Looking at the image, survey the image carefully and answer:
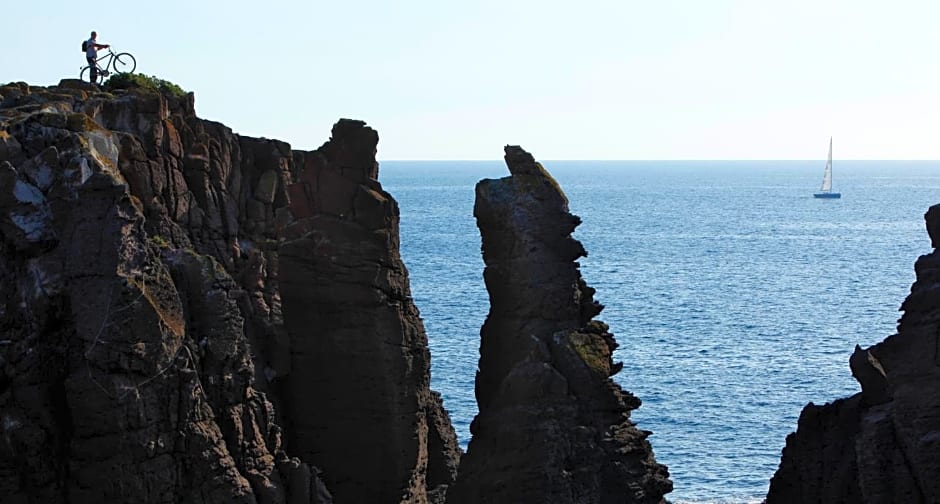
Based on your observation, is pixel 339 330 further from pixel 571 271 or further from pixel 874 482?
pixel 874 482

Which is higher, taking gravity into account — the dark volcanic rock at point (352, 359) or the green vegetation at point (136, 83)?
the green vegetation at point (136, 83)

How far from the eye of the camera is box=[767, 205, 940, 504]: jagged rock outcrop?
125 ft

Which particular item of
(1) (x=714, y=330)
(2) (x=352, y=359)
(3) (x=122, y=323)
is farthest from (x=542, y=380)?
(1) (x=714, y=330)

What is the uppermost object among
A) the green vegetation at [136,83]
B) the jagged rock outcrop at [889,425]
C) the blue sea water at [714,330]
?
the green vegetation at [136,83]

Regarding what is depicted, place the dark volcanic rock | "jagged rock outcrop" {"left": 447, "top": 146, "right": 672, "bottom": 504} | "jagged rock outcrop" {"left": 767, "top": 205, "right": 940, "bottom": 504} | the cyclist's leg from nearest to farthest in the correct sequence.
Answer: "jagged rock outcrop" {"left": 767, "top": 205, "right": 940, "bottom": 504} → "jagged rock outcrop" {"left": 447, "top": 146, "right": 672, "bottom": 504} → the dark volcanic rock → the cyclist's leg

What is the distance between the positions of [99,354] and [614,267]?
136744mm

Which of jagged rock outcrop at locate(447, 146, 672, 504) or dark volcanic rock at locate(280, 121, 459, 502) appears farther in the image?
dark volcanic rock at locate(280, 121, 459, 502)

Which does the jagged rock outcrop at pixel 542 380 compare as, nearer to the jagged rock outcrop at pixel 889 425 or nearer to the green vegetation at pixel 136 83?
the jagged rock outcrop at pixel 889 425

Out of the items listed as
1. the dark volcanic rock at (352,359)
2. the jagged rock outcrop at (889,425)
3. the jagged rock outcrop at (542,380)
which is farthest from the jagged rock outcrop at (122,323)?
the jagged rock outcrop at (889,425)

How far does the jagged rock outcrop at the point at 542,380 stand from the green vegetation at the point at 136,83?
10300 mm

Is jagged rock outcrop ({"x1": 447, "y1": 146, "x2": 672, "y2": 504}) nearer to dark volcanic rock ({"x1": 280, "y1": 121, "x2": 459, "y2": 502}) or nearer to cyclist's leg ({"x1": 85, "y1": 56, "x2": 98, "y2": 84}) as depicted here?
dark volcanic rock ({"x1": 280, "y1": 121, "x2": 459, "y2": 502})

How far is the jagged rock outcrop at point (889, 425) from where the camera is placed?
38.2 m

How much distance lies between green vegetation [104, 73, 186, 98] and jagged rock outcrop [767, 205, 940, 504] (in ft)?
71.2

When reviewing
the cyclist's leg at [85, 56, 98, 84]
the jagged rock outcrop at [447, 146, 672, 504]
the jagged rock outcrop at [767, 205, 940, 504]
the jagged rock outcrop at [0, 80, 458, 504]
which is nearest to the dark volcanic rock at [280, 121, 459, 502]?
the jagged rock outcrop at [447, 146, 672, 504]
